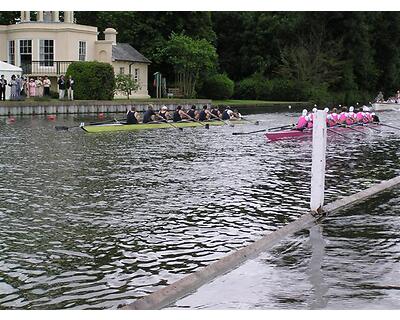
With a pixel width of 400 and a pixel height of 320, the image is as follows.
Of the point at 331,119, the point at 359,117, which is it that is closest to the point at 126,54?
the point at 359,117

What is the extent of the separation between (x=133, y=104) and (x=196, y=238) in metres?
37.1

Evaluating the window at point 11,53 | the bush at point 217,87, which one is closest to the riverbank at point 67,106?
the window at point 11,53

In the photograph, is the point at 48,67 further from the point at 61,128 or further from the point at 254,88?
the point at 254,88

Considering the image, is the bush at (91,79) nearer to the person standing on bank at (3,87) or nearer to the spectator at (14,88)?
the spectator at (14,88)

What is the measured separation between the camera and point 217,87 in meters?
63.3

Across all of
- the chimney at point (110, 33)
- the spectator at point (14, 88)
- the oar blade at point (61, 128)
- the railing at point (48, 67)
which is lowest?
the oar blade at point (61, 128)

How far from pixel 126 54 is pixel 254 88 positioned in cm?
1829

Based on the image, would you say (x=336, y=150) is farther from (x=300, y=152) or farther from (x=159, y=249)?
(x=159, y=249)

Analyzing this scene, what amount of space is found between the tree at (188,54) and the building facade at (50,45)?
635 cm

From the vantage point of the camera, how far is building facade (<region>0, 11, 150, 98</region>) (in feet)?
172

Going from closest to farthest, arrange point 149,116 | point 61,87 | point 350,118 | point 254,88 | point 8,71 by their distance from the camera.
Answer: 1. point 149,116
2. point 350,118
3. point 8,71
4. point 61,87
5. point 254,88

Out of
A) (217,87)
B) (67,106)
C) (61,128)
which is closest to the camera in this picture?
(61,128)

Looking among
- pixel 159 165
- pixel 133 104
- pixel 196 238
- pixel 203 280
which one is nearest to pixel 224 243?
pixel 196 238

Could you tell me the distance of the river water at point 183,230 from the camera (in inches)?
296
